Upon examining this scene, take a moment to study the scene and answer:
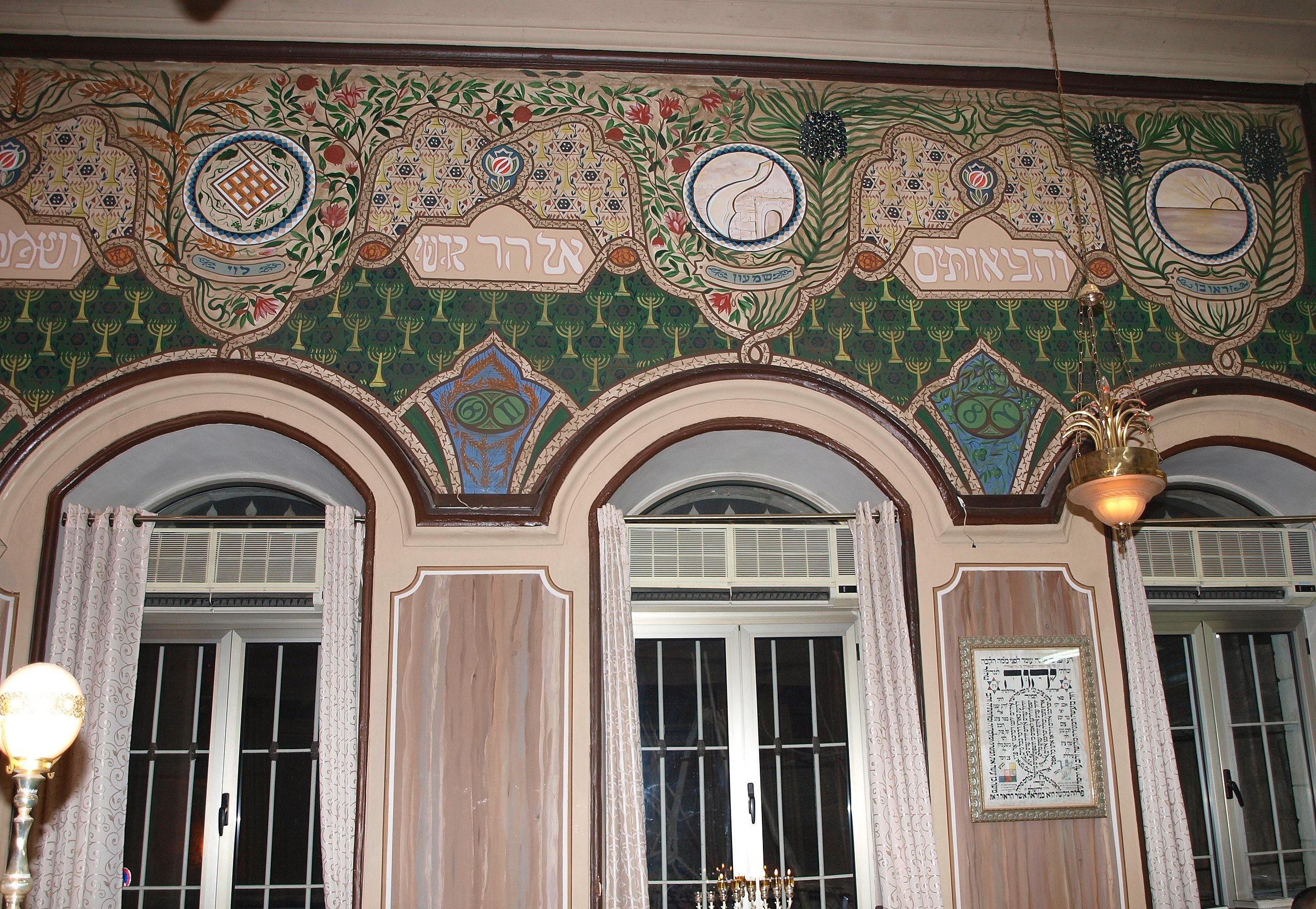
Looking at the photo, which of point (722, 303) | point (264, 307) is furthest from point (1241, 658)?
point (264, 307)

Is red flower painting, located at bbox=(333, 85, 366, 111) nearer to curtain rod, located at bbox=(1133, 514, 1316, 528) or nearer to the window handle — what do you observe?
curtain rod, located at bbox=(1133, 514, 1316, 528)

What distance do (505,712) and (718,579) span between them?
122 centimetres

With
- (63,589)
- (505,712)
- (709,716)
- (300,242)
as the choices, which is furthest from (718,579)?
(63,589)

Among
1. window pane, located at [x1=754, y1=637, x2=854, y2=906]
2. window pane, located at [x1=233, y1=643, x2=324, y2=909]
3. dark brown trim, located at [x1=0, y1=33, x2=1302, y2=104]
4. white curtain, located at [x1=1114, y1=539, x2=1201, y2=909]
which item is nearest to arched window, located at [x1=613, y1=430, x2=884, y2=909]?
window pane, located at [x1=754, y1=637, x2=854, y2=906]

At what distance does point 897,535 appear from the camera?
5.04 meters

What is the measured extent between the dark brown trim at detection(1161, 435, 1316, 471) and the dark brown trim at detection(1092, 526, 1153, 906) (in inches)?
23.4

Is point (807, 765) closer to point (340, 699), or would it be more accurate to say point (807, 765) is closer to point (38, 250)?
point (340, 699)

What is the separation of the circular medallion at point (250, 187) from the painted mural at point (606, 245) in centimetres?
1

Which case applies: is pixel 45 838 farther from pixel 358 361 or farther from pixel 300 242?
pixel 300 242

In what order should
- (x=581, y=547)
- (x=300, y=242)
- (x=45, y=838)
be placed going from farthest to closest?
(x=300, y=242) < (x=581, y=547) < (x=45, y=838)

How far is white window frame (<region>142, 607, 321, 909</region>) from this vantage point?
5.07 meters

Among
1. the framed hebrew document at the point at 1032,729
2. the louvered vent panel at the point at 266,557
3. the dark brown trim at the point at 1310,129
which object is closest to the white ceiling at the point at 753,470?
the framed hebrew document at the point at 1032,729

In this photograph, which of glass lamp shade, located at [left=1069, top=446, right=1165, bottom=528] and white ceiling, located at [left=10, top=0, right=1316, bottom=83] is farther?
white ceiling, located at [left=10, top=0, right=1316, bottom=83]

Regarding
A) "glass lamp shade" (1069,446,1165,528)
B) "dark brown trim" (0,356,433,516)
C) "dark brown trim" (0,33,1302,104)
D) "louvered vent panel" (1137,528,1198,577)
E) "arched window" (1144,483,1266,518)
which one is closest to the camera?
"glass lamp shade" (1069,446,1165,528)
